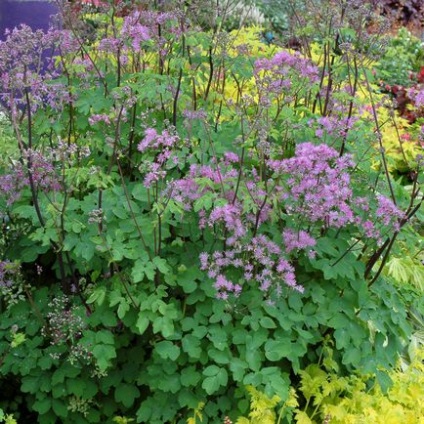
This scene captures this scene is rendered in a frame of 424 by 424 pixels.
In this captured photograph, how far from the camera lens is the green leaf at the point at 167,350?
7.72 ft

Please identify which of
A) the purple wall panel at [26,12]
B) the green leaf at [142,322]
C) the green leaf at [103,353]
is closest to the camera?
the green leaf at [142,322]

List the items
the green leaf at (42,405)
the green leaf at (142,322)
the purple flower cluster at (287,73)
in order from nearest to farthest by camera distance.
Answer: the green leaf at (142,322) < the green leaf at (42,405) < the purple flower cluster at (287,73)

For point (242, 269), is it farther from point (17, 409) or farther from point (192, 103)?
point (17, 409)

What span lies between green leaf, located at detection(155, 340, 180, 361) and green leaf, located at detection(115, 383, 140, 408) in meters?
0.32

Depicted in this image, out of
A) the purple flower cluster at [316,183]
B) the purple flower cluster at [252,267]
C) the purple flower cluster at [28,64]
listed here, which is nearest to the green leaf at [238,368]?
the purple flower cluster at [252,267]

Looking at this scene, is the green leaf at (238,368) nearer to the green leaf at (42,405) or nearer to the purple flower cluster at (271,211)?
the purple flower cluster at (271,211)

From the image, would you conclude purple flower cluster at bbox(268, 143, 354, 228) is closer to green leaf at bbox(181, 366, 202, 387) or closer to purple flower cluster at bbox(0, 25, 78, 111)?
green leaf at bbox(181, 366, 202, 387)

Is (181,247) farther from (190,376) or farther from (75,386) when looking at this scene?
(75,386)

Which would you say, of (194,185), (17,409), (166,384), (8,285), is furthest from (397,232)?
(17,409)

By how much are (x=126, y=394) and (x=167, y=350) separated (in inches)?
14.6

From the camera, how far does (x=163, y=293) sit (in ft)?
7.73

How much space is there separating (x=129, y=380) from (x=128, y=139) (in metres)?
1.01

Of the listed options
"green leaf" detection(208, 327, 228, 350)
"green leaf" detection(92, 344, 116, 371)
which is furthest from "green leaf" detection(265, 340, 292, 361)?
"green leaf" detection(92, 344, 116, 371)

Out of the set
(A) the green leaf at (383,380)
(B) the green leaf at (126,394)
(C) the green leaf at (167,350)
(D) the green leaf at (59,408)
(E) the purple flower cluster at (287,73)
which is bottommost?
(D) the green leaf at (59,408)
